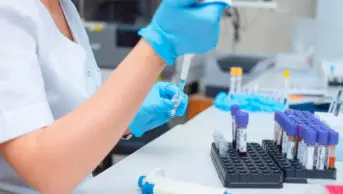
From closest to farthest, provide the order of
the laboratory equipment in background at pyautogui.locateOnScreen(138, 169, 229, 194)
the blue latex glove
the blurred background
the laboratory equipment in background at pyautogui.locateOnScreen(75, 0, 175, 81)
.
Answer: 1. the laboratory equipment in background at pyautogui.locateOnScreen(138, 169, 229, 194)
2. the blue latex glove
3. the blurred background
4. the laboratory equipment in background at pyautogui.locateOnScreen(75, 0, 175, 81)

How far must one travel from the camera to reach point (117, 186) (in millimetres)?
1121

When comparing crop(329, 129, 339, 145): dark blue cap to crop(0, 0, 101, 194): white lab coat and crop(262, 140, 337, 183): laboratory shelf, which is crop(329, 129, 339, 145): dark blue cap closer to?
crop(262, 140, 337, 183): laboratory shelf

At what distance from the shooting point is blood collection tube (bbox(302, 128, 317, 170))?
3.66 ft

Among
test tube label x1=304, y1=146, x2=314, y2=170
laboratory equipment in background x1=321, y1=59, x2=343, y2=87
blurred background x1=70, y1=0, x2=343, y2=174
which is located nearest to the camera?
test tube label x1=304, y1=146, x2=314, y2=170

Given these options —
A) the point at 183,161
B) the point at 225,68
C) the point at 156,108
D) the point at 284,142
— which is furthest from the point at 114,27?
the point at 284,142

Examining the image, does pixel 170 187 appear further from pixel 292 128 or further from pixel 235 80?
pixel 235 80

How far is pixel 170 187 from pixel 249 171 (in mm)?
192

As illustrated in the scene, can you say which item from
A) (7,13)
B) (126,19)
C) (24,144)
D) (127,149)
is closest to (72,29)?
(7,13)

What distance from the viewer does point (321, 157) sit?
3.77ft

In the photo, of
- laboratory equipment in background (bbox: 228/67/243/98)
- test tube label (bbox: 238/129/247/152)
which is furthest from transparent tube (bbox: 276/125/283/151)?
laboratory equipment in background (bbox: 228/67/243/98)

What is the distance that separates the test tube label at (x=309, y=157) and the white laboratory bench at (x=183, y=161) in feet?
0.13

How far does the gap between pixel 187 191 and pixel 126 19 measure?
2.78m

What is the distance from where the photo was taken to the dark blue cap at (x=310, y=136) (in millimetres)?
1112

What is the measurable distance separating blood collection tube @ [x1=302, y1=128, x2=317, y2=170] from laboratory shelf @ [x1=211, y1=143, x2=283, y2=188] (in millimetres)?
69
